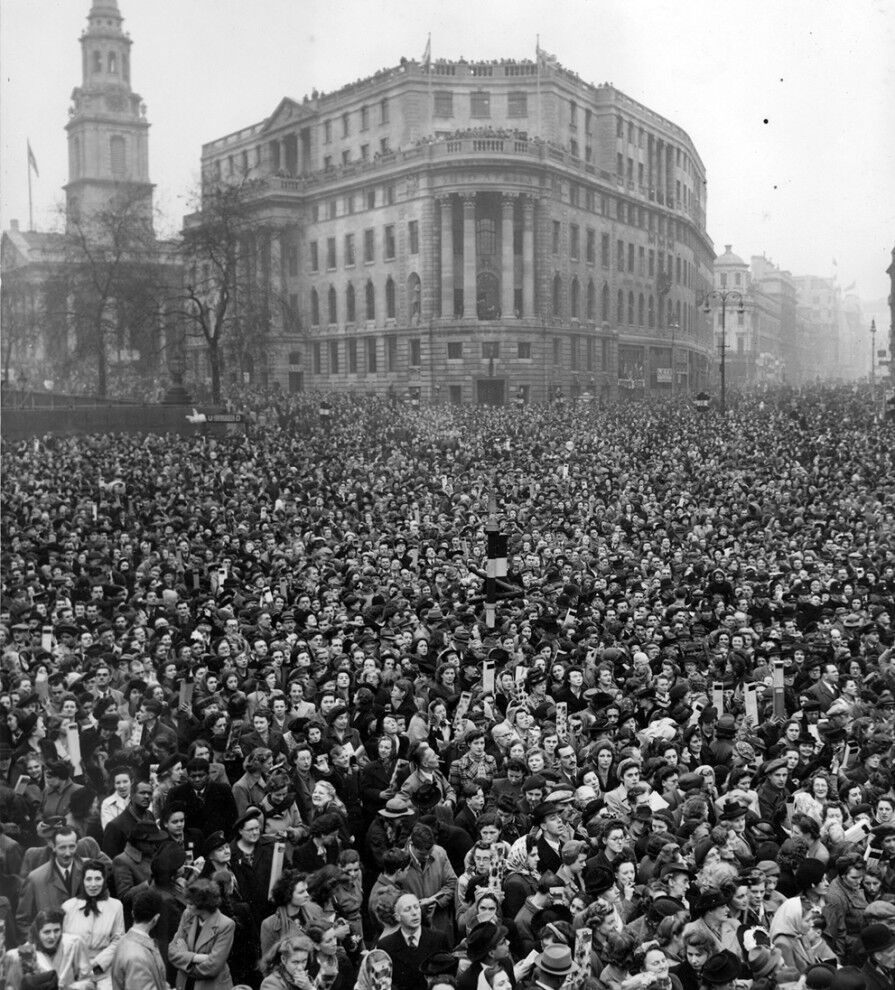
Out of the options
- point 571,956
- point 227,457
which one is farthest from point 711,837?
point 227,457

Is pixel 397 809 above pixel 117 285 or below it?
Answer: below

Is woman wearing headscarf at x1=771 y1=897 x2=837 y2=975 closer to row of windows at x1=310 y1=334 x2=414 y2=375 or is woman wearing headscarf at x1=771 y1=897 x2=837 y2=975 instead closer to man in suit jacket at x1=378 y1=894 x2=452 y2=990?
man in suit jacket at x1=378 y1=894 x2=452 y2=990

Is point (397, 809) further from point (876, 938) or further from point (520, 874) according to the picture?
point (876, 938)

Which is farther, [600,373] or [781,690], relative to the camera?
[600,373]

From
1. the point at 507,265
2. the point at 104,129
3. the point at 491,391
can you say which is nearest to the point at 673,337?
the point at 491,391

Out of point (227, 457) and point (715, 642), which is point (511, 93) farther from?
point (715, 642)

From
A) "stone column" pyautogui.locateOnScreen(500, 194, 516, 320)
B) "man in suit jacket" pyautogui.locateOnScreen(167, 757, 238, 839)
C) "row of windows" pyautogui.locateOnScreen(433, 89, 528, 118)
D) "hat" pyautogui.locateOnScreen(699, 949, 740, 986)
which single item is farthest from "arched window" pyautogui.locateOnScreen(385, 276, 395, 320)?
"hat" pyautogui.locateOnScreen(699, 949, 740, 986)
